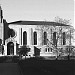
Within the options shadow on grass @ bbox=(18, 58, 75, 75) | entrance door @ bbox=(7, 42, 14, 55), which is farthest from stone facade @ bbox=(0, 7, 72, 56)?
shadow on grass @ bbox=(18, 58, 75, 75)

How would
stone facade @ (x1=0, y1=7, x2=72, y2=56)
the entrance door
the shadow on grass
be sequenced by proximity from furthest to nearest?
1. stone facade @ (x1=0, y1=7, x2=72, y2=56)
2. the entrance door
3. the shadow on grass

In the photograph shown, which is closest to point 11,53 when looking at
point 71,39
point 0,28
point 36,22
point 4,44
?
point 4,44

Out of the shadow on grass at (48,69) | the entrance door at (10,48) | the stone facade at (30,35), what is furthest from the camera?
the stone facade at (30,35)

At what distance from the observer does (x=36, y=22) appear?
6294cm

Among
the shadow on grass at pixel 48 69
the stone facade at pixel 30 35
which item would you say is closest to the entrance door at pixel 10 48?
the stone facade at pixel 30 35

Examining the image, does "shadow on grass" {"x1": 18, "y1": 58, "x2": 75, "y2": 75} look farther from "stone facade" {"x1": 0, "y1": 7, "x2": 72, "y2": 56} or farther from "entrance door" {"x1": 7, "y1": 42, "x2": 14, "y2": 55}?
"stone facade" {"x1": 0, "y1": 7, "x2": 72, "y2": 56}

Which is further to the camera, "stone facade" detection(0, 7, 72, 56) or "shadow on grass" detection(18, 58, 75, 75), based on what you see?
"stone facade" detection(0, 7, 72, 56)

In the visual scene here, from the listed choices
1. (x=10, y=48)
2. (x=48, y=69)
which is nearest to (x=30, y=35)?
(x=10, y=48)

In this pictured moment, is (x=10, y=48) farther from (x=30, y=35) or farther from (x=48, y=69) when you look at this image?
(x=48, y=69)

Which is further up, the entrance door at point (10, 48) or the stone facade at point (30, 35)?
the stone facade at point (30, 35)

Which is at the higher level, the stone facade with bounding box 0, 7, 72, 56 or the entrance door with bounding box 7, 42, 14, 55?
the stone facade with bounding box 0, 7, 72, 56

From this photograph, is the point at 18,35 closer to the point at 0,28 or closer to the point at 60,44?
the point at 0,28

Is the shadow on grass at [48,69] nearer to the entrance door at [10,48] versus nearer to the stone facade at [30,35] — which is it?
the entrance door at [10,48]

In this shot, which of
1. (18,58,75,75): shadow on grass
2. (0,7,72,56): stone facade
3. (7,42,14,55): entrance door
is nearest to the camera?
(18,58,75,75): shadow on grass
